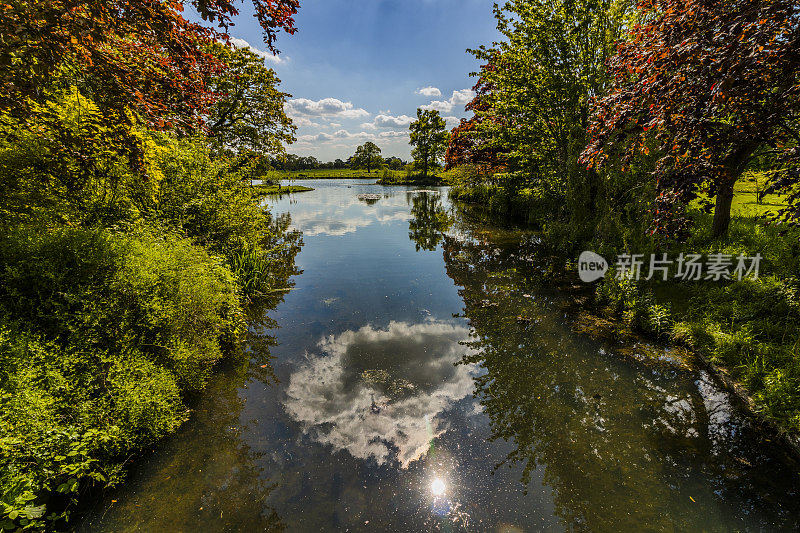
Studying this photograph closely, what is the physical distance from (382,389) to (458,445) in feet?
5.26

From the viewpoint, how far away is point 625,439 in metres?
4.13

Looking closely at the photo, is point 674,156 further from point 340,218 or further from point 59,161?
point 340,218

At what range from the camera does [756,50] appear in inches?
139

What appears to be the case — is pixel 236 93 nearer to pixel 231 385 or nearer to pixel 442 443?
pixel 231 385

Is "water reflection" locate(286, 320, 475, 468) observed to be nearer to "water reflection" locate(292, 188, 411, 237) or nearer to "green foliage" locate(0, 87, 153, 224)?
"green foliage" locate(0, 87, 153, 224)

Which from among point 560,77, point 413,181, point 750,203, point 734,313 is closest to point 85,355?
point 734,313

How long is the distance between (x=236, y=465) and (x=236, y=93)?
1699 cm

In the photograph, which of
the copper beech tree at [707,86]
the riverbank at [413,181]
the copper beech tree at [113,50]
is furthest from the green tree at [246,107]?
the riverbank at [413,181]

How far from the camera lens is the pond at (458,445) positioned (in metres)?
3.22

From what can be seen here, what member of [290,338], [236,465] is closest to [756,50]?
[236,465]

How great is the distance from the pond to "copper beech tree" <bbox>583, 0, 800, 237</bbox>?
3222mm

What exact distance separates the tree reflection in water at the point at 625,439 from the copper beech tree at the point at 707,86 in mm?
2879

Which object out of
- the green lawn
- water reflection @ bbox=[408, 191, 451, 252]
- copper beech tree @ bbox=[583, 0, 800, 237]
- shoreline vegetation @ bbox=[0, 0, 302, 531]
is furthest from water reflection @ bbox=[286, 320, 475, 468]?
the green lawn

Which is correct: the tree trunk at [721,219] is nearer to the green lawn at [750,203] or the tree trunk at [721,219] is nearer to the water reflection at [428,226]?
the green lawn at [750,203]
